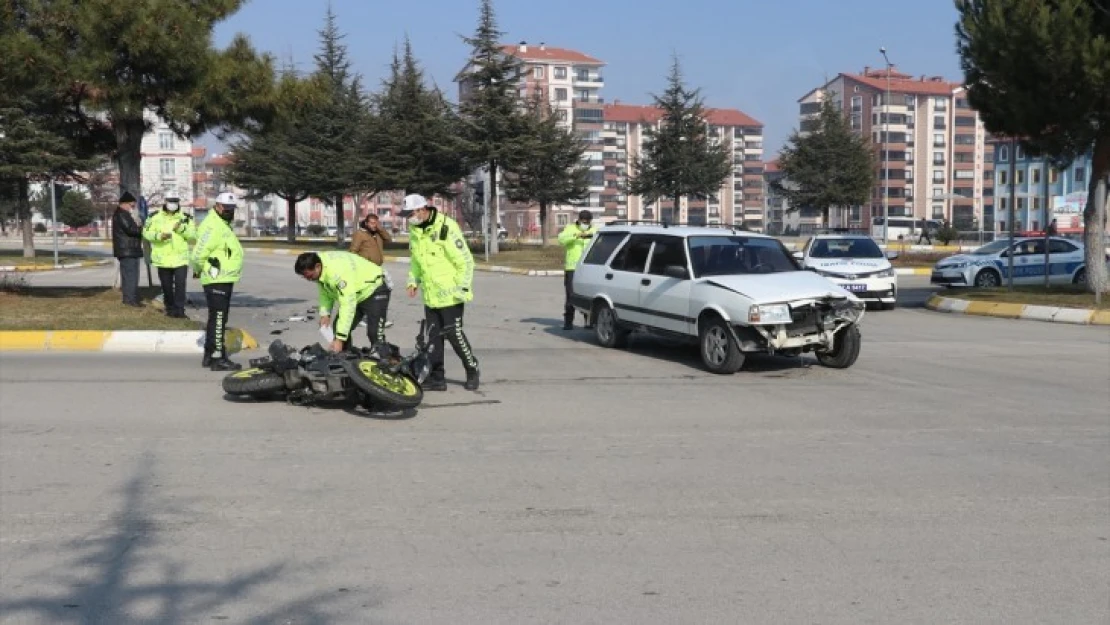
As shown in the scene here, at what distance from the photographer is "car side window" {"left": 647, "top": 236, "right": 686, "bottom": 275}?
42.7ft

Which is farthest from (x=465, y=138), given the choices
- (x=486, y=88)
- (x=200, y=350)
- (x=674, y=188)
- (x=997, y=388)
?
(x=997, y=388)

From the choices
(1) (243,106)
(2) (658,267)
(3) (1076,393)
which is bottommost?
(3) (1076,393)

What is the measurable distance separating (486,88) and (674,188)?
11.1 meters

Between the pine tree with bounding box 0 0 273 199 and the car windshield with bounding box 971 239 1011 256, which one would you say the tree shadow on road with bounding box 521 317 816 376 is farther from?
the car windshield with bounding box 971 239 1011 256

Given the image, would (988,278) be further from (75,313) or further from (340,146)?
(340,146)

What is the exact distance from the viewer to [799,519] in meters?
6.15

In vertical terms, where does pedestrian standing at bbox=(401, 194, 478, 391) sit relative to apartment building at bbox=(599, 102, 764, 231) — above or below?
below

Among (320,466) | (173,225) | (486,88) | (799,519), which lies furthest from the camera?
(486,88)

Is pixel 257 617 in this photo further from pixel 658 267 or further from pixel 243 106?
pixel 243 106

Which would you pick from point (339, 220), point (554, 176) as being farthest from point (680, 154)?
point (339, 220)

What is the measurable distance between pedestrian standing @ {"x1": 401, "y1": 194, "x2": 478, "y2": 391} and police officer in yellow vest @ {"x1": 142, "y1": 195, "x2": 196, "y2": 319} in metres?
6.51

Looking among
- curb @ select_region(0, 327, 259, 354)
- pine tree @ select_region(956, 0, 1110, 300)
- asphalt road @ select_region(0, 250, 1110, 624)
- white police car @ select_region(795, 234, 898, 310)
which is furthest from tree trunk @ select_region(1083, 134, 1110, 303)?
curb @ select_region(0, 327, 259, 354)

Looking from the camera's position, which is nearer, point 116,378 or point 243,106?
point 116,378

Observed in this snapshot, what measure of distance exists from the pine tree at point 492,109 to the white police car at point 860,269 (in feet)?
86.6
